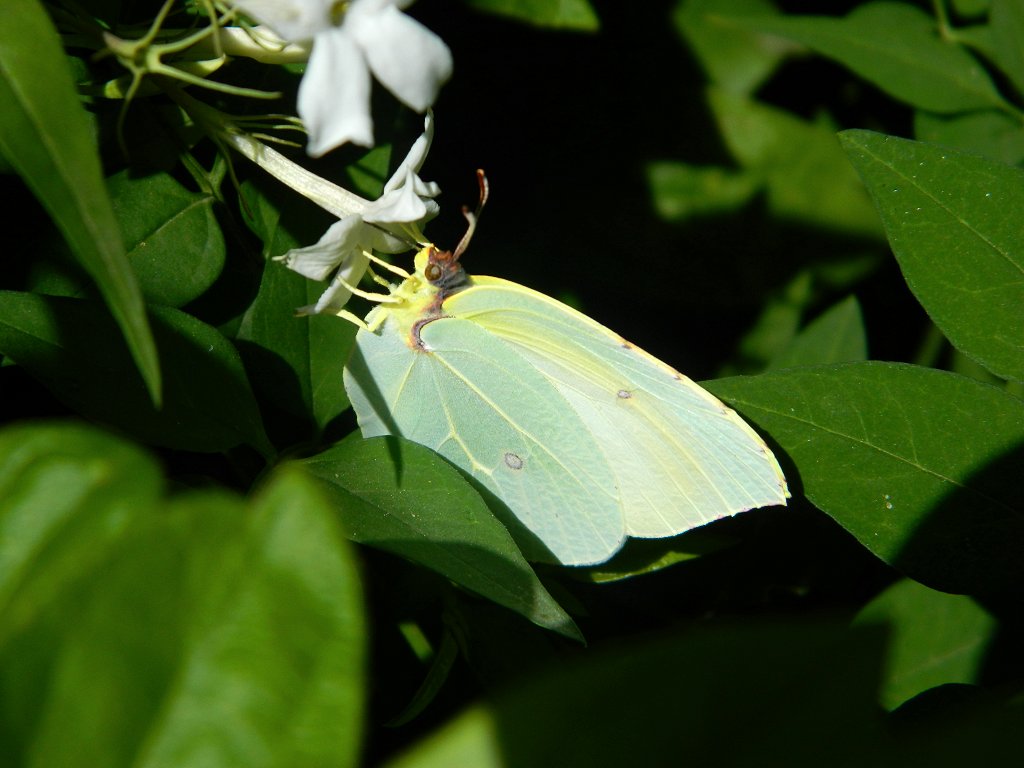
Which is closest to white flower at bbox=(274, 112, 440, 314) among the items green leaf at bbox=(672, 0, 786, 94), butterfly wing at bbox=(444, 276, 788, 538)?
butterfly wing at bbox=(444, 276, 788, 538)

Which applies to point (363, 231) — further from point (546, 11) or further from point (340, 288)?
point (546, 11)

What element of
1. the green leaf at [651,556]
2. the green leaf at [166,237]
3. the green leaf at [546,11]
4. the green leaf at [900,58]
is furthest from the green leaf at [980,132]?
the green leaf at [166,237]

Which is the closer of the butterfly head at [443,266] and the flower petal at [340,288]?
the flower petal at [340,288]

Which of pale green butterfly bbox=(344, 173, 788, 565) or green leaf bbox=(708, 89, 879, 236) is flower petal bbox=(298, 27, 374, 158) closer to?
pale green butterfly bbox=(344, 173, 788, 565)

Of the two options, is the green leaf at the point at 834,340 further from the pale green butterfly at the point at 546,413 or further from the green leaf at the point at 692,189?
the green leaf at the point at 692,189

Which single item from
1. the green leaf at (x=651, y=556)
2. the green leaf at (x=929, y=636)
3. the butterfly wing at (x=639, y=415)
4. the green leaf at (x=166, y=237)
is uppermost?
the green leaf at (x=166, y=237)

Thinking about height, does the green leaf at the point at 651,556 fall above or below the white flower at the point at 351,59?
below

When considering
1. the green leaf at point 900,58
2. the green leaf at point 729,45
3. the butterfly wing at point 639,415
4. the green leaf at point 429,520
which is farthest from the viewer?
the green leaf at point 729,45
